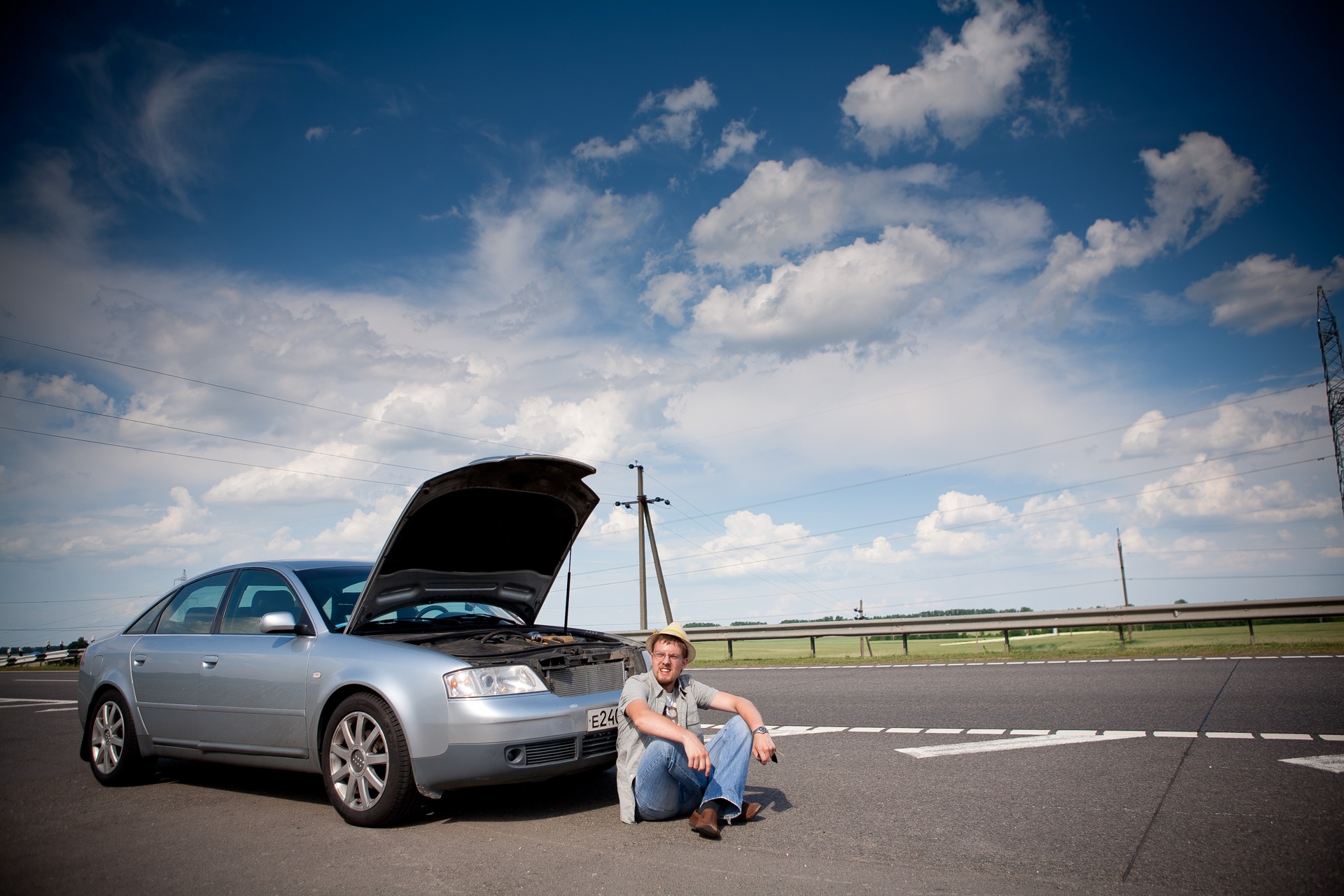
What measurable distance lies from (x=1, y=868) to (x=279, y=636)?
174 cm

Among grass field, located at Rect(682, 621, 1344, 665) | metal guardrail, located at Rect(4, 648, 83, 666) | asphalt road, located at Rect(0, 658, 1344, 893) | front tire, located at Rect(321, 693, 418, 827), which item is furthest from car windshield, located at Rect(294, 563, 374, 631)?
metal guardrail, located at Rect(4, 648, 83, 666)

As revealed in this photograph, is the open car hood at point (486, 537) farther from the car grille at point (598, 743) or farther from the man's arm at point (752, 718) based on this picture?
the man's arm at point (752, 718)

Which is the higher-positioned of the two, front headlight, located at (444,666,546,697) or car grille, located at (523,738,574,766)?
front headlight, located at (444,666,546,697)

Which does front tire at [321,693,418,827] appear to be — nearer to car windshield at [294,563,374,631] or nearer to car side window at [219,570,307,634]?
car windshield at [294,563,374,631]

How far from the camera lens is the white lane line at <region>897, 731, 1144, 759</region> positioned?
Answer: 6258 mm

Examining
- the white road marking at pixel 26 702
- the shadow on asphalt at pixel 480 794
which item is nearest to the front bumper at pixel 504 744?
the shadow on asphalt at pixel 480 794

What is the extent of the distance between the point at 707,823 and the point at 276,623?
276cm

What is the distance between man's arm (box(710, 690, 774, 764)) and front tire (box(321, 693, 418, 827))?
1725mm

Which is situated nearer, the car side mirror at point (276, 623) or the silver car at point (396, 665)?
the silver car at point (396, 665)

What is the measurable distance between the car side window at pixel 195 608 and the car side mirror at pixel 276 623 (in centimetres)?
127

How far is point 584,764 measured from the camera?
4797 millimetres

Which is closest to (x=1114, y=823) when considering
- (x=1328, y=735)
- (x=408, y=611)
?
(x=1328, y=735)

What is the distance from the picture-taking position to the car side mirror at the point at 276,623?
4984mm

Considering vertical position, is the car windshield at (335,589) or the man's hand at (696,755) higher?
the car windshield at (335,589)
